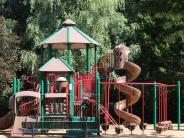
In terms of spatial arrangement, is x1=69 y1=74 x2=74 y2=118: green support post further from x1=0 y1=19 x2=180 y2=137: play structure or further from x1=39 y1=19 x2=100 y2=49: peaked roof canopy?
x1=39 y1=19 x2=100 y2=49: peaked roof canopy

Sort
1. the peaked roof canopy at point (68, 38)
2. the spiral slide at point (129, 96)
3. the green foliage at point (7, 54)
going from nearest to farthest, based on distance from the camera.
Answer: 1. the peaked roof canopy at point (68, 38)
2. the spiral slide at point (129, 96)
3. the green foliage at point (7, 54)

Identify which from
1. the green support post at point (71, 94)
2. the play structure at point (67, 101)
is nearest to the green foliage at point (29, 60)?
the play structure at point (67, 101)

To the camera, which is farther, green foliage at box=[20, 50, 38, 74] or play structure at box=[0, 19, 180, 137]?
green foliage at box=[20, 50, 38, 74]

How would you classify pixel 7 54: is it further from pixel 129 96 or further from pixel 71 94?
pixel 71 94

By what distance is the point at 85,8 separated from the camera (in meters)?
27.0

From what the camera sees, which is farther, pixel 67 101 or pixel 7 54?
pixel 7 54

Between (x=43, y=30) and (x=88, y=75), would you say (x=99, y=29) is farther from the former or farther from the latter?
(x=88, y=75)

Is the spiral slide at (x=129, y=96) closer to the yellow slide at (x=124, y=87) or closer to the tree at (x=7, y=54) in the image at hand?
the yellow slide at (x=124, y=87)

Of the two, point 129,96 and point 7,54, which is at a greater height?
point 7,54

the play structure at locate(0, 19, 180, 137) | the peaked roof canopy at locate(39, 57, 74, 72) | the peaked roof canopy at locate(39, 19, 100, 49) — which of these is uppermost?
the peaked roof canopy at locate(39, 19, 100, 49)

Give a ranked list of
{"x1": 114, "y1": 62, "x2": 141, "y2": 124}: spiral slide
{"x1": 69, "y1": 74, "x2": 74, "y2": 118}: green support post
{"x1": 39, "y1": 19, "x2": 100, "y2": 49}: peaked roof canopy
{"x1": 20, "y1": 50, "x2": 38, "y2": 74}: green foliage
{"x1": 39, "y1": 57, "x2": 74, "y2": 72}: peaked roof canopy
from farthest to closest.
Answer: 1. {"x1": 20, "y1": 50, "x2": 38, "y2": 74}: green foliage
2. {"x1": 114, "y1": 62, "x2": 141, "y2": 124}: spiral slide
3. {"x1": 39, "y1": 19, "x2": 100, "y2": 49}: peaked roof canopy
4. {"x1": 69, "y1": 74, "x2": 74, "y2": 118}: green support post
5. {"x1": 39, "y1": 57, "x2": 74, "y2": 72}: peaked roof canopy

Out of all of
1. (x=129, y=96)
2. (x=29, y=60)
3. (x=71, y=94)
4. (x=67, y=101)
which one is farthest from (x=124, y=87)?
(x=29, y=60)

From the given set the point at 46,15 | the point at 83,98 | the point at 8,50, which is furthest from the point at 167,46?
the point at 83,98

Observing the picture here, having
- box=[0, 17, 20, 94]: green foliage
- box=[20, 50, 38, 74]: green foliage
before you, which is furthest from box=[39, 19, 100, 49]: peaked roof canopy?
box=[20, 50, 38, 74]: green foliage
